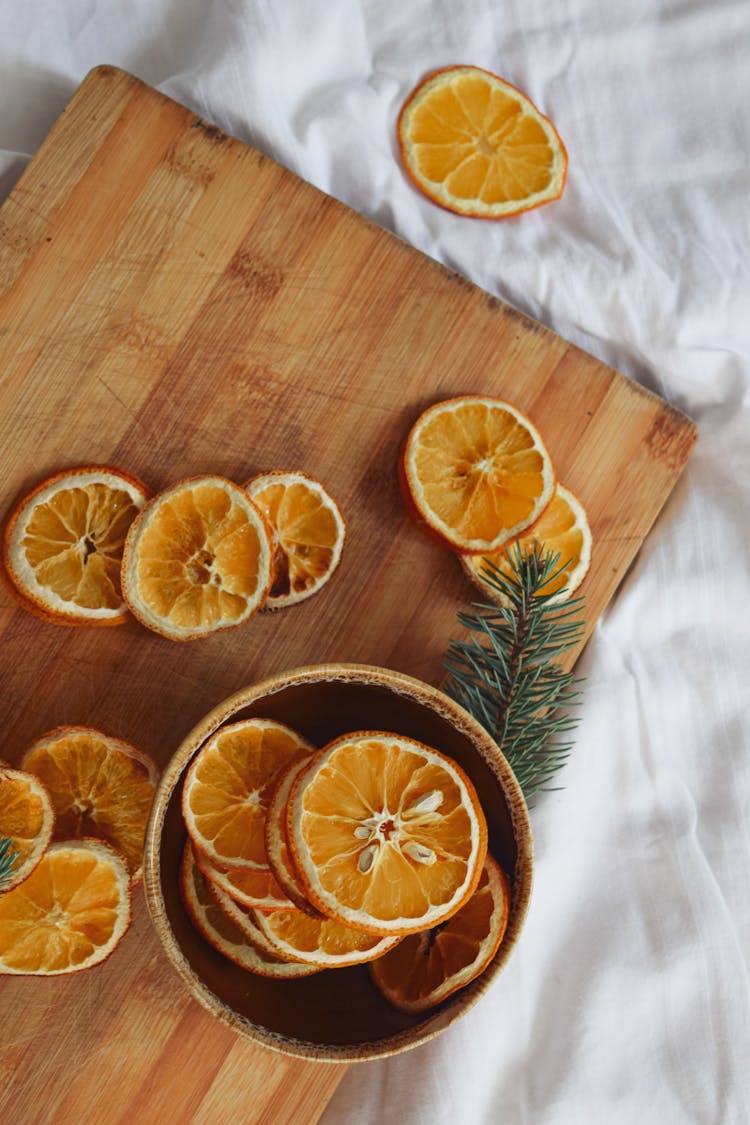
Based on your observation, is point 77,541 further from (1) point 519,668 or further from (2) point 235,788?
(1) point 519,668

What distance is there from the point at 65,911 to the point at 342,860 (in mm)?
765

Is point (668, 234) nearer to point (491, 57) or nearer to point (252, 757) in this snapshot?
point (491, 57)

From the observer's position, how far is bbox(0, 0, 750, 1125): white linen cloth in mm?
2525

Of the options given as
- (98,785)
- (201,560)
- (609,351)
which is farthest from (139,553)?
(609,351)

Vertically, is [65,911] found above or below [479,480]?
below

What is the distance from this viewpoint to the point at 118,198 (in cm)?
238

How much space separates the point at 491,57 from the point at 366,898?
221 cm

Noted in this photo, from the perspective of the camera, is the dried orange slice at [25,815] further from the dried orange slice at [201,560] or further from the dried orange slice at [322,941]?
the dried orange slice at [322,941]

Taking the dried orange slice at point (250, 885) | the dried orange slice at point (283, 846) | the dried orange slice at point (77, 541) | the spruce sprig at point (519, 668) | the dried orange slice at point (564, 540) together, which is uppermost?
the dried orange slice at point (564, 540)

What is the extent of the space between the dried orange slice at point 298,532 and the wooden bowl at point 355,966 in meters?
0.40

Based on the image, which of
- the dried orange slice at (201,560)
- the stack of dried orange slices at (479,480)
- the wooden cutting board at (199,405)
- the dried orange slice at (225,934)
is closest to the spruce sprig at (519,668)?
the stack of dried orange slices at (479,480)

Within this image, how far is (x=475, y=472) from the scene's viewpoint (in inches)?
93.4

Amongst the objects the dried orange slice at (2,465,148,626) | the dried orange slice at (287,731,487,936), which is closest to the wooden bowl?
the dried orange slice at (287,731,487,936)

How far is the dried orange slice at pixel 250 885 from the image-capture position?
1.86 meters
